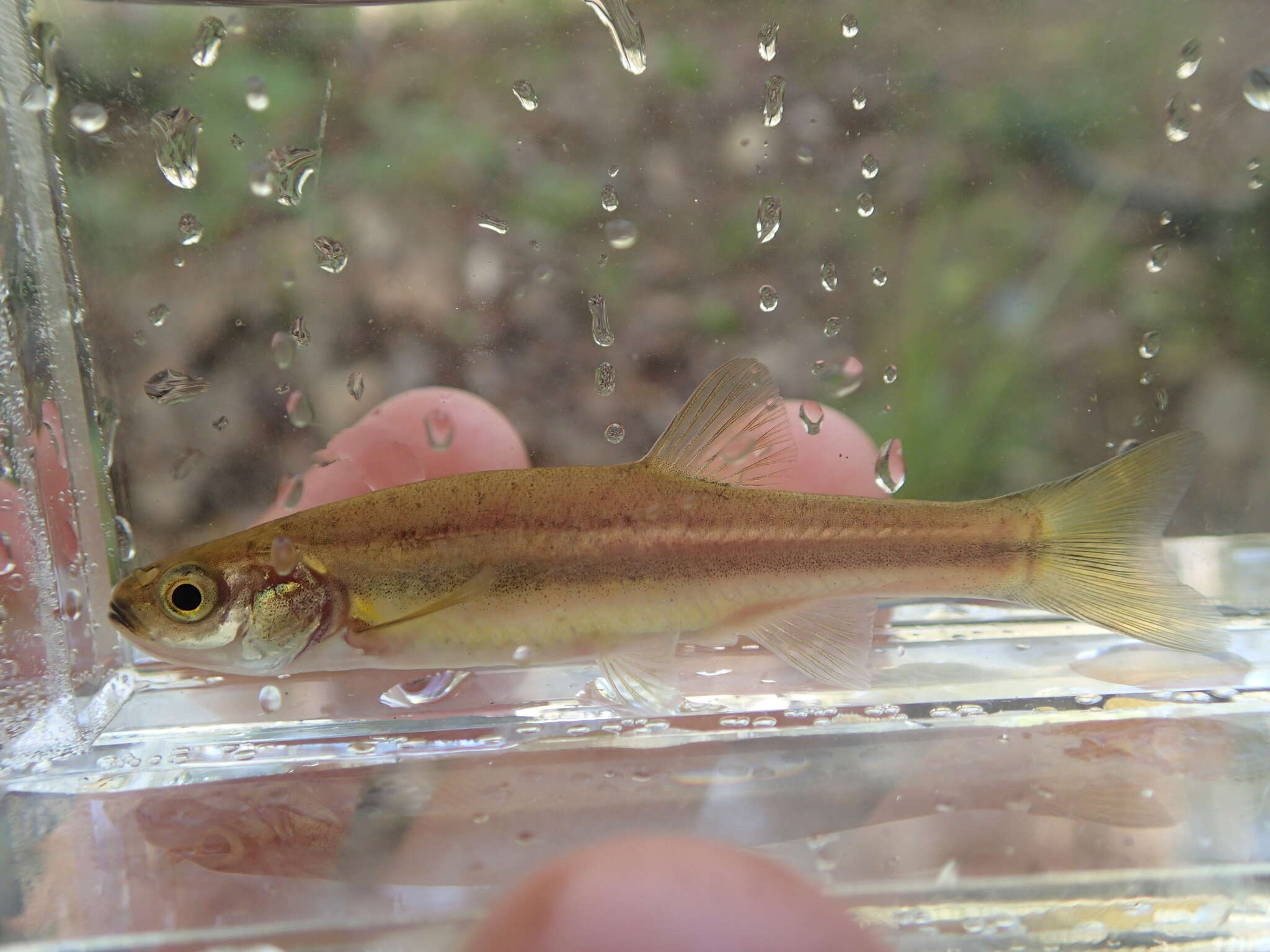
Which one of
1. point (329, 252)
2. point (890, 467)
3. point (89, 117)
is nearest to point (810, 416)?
point (890, 467)

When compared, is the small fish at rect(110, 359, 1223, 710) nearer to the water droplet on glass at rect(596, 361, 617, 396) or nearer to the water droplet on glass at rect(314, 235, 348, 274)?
the water droplet on glass at rect(596, 361, 617, 396)

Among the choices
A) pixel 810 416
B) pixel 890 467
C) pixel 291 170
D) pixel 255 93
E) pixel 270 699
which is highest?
pixel 255 93

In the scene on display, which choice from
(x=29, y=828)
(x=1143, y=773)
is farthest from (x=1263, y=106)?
(x=29, y=828)

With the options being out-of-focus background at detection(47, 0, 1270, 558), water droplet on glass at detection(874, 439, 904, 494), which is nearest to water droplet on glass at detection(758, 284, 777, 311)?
out-of-focus background at detection(47, 0, 1270, 558)

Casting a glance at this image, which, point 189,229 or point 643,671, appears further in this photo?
point 189,229

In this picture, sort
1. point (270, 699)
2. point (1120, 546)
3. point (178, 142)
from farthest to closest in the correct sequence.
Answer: point (270, 699)
point (178, 142)
point (1120, 546)

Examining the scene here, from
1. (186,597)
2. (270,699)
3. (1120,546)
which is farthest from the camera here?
(270,699)

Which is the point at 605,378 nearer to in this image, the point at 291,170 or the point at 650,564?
the point at 650,564
